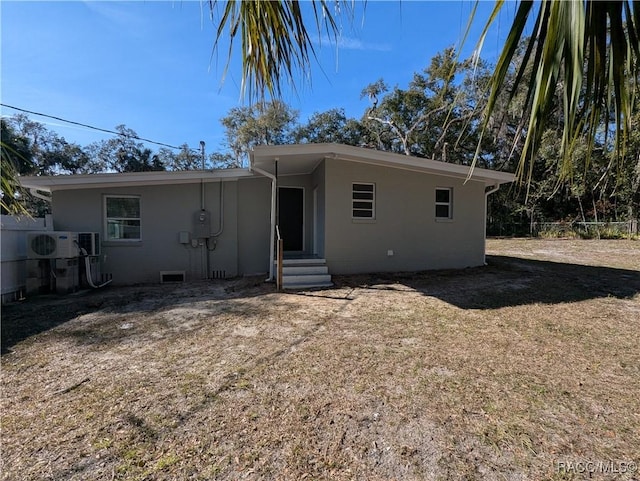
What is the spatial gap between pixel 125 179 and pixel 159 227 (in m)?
1.27

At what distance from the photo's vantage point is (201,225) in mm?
8172

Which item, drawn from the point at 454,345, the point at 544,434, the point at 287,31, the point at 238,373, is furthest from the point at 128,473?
the point at 454,345

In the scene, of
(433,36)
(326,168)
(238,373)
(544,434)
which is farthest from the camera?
(326,168)

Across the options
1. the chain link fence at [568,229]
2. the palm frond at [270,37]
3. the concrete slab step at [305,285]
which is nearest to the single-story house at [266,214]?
the concrete slab step at [305,285]

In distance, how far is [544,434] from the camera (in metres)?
2.24

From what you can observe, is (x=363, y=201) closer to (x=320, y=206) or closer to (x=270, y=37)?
(x=320, y=206)

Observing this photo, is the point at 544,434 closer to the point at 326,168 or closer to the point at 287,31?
the point at 287,31

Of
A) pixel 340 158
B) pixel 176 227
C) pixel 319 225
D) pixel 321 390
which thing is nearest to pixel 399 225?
pixel 319 225

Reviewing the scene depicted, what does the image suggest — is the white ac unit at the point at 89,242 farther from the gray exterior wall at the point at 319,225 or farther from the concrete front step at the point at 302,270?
the concrete front step at the point at 302,270

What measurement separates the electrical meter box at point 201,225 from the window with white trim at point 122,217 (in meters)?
1.28

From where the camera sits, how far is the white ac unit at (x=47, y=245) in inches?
254

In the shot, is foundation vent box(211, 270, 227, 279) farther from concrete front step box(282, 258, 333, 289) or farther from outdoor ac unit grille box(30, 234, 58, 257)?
outdoor ac unit grille box(30, 234, 58, 257)

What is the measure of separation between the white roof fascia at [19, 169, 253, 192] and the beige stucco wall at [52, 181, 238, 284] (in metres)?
0.17

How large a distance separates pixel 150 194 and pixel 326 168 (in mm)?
4186
